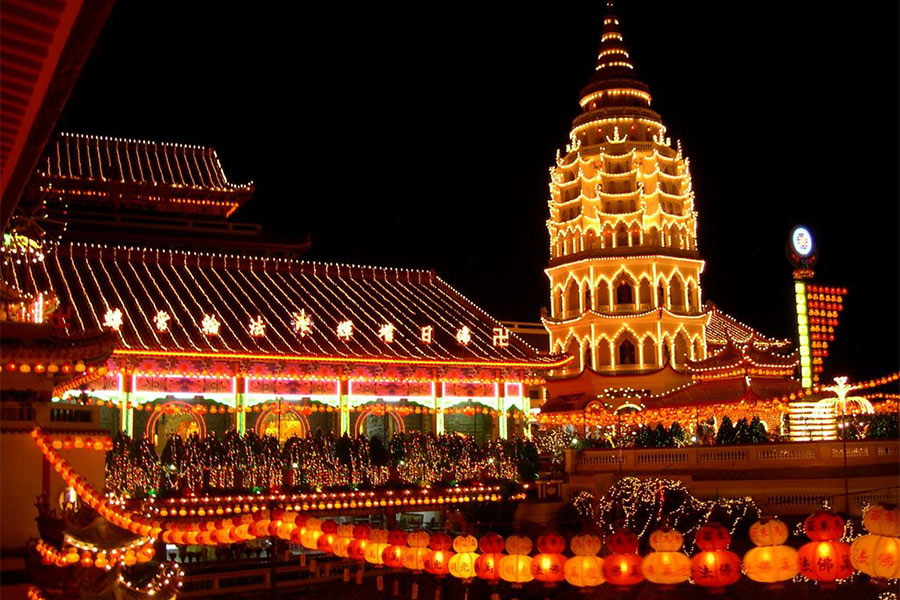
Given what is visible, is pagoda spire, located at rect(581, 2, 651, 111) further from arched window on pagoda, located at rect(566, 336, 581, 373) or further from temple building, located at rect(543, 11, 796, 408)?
arched window on pagoda, located at rect(566, 336, 581, 373)

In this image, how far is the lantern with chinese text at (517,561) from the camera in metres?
11.4

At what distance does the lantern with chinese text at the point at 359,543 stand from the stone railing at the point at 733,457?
40.7ft

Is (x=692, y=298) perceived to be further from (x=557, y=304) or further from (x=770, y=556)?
(x=770, y=556)

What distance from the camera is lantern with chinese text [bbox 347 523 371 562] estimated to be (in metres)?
13.0

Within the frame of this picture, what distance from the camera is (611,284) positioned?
4656 cm

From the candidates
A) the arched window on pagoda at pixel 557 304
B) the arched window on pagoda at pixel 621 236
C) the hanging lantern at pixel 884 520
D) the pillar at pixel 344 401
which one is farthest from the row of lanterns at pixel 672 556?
the arched window on pagoda at pixel 557 304

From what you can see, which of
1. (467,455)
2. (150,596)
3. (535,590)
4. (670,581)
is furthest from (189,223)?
(670,581)

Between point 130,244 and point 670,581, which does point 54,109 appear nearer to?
point 670,581

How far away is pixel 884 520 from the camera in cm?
871

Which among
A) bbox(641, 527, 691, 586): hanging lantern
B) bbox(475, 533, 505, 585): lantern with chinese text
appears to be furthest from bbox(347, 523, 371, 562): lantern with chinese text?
bbox(641, 527, 691, 586): hanging lantern

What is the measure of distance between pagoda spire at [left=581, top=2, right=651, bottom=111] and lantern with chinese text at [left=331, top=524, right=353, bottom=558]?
124 feet

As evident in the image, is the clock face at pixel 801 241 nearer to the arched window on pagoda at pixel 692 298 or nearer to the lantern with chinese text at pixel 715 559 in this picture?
the lantern with chinese text at pixel 715 559

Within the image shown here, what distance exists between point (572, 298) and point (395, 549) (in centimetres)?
3661

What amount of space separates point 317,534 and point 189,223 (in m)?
25.2
